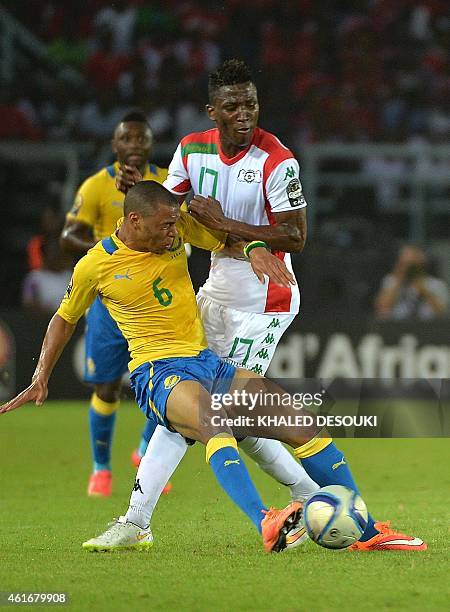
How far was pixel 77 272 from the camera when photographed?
18.7 feet

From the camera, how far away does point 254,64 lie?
17.5 meters

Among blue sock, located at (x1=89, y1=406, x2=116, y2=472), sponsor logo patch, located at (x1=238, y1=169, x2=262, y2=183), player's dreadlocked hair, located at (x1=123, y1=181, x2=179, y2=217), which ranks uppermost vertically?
sponsor logo patch, located at (x1=238, y1=169, x2=262, y2=183)

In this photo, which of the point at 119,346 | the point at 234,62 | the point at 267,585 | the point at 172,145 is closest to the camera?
the point at 267,585

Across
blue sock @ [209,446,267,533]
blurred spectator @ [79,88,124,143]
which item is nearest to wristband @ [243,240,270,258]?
blue sock @ [209,446,267,533]

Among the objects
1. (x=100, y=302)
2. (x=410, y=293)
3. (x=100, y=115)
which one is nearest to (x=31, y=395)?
(x=100, y=302)

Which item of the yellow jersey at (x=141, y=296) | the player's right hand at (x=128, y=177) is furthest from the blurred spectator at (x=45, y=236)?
the yellow jersey at (x=141, y=296)

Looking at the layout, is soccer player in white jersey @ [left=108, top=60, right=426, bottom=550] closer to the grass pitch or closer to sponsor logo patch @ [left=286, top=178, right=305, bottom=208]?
sponsor logo patch @ [left=286, top=178, right=305, bottom=208]

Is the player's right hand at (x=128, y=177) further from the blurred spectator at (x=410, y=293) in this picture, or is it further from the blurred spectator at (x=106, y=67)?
the blurred spectator at (x=106, y=67)

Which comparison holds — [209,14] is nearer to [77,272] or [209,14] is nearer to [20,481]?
[20,481]

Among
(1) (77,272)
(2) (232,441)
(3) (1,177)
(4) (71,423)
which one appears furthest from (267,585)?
(3) (1,177)

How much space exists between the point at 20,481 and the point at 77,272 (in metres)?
3.11

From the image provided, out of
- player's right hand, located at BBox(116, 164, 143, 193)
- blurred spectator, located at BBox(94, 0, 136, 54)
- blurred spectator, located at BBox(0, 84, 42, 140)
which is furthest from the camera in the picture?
blurred spectator, located at BBox(94, 0, 136, 54)

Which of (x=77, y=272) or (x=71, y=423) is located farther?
(x=71, y=423)

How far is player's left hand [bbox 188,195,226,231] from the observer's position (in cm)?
584
